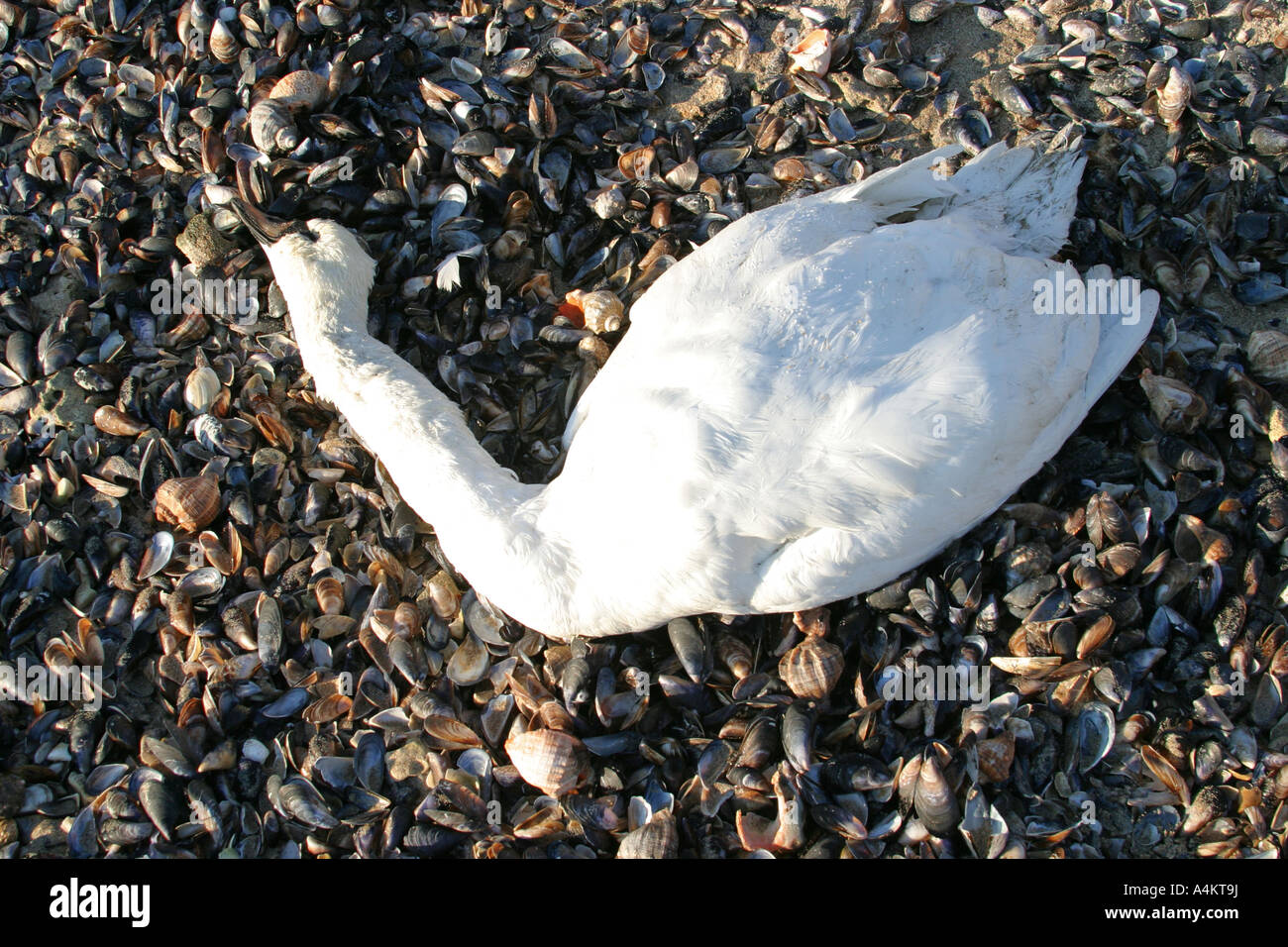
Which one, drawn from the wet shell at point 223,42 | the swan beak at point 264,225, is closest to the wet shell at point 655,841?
the swan beak at point 264,225

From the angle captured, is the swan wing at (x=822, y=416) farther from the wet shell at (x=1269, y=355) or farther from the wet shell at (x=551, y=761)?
the wet shell at (x=1269, y=355)

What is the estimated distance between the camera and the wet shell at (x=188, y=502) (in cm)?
339

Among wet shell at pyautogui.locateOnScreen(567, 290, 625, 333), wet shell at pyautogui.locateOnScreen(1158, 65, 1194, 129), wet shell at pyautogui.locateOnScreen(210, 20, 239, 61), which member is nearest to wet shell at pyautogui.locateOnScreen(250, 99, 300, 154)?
wet shell at pyautogui.locateOnScreen(210, 20, 239, 61)

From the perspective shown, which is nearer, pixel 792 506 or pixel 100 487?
pixel 792 506

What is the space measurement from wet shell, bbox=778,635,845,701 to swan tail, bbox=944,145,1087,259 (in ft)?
5.28

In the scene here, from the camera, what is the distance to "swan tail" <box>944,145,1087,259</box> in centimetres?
332

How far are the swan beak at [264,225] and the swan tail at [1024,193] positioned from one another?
252cm

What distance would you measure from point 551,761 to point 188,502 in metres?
1.69

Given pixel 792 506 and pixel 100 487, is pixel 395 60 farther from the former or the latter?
pixel 792 506

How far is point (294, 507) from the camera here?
3.47 meters

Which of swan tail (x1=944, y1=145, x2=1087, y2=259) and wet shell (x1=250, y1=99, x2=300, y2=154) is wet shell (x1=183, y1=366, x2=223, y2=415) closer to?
wet shell (x1=250, y1=99, x2=300, y2=154)

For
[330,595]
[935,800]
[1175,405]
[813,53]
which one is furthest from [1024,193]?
[330,595]

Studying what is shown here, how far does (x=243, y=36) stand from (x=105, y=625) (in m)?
2.72

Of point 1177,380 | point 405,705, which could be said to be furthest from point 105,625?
point 1177,380
